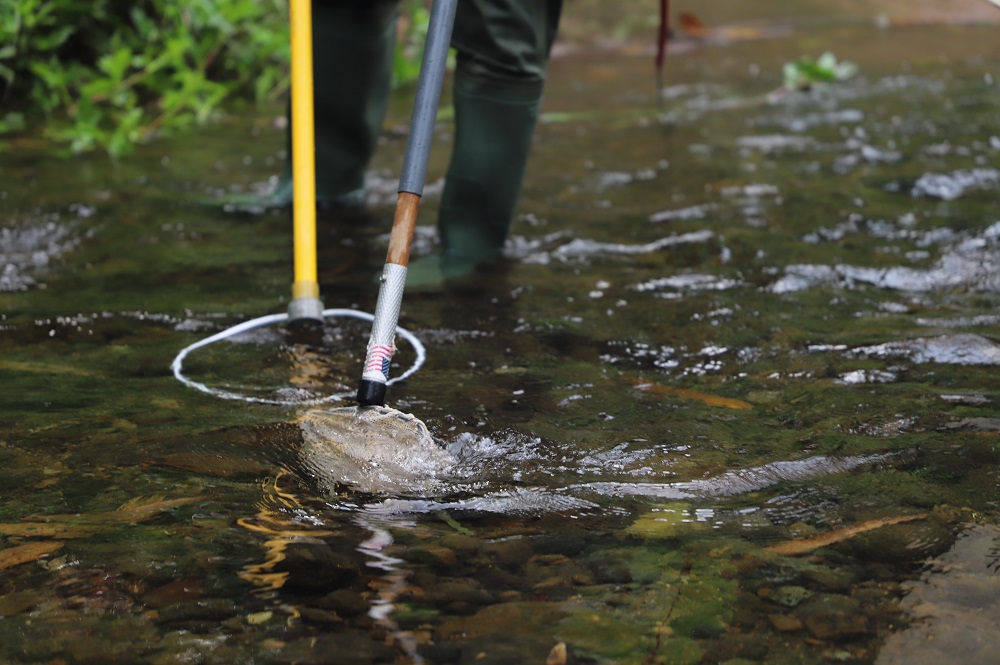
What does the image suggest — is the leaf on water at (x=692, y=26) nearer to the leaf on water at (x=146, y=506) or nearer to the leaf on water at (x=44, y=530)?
the leaf on water at (x=146, y=506)

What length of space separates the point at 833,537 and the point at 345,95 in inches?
81.6

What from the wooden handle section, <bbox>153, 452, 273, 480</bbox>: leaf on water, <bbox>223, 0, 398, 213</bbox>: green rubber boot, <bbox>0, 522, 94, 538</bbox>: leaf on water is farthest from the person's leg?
<bbox>0, 522, 94, 538</bbox>: leaf on water

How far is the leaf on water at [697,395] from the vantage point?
70.1 inches

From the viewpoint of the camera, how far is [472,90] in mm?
2523

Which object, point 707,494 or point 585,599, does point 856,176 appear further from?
point 585,599

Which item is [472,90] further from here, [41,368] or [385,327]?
[41,368]

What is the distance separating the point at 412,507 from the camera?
1.41 metres

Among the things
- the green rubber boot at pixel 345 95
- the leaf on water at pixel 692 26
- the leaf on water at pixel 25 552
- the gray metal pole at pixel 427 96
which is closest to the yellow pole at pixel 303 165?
the gray metal pole at pixel 427 96

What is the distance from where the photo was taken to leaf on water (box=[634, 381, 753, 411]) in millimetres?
1779

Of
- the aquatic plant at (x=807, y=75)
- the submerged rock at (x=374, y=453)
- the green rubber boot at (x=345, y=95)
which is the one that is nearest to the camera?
the submerged rock at (x=374, y=453)

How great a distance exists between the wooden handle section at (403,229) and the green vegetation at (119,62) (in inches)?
90.6

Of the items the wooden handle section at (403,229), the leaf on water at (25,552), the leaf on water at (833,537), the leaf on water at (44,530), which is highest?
the wooden handle section at (403,229)

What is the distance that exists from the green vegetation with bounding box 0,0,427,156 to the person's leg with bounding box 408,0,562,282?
1682mm

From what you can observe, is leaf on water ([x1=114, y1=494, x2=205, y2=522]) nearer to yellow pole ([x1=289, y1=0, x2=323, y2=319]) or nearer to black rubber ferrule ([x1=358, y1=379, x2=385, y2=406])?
black rubber ferrule ([x1=358, y1=379, x2=385, y2=406])
